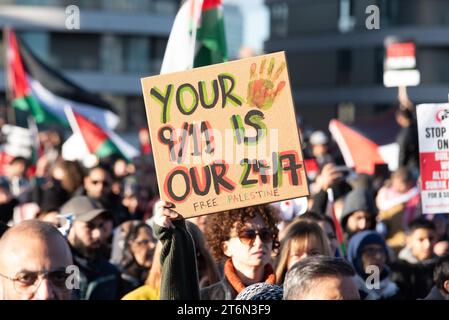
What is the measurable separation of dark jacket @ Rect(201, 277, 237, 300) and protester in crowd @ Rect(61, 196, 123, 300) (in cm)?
141

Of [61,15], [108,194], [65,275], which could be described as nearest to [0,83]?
[61,15]

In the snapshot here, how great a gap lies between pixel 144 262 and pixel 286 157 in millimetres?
2961

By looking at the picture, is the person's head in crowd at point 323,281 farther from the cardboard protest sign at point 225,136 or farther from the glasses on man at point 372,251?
the glasses on man at point 372,251

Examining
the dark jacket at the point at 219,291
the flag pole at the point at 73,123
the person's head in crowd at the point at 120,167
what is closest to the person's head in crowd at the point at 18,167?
the flag pole at the point at 73,123

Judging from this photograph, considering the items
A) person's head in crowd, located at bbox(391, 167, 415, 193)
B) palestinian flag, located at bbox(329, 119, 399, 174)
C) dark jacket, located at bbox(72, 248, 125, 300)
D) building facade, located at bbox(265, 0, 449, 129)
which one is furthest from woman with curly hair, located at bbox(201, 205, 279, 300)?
building facade, located at bbox(265, 0, 449, 129)

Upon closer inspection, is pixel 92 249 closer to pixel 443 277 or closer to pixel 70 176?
pixel 443 277

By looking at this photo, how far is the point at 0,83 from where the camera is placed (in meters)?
49.0

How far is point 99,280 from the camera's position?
761cm

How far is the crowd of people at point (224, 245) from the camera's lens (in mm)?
4184

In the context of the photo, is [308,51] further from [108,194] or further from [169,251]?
[169,251]

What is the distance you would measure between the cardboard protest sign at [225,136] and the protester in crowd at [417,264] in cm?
317

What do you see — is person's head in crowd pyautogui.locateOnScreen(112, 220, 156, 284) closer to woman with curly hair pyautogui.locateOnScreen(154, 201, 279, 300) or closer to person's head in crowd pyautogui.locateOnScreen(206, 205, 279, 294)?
woman with curly hair pyautogui.locateOnScreen(154, 201, 279, 300)

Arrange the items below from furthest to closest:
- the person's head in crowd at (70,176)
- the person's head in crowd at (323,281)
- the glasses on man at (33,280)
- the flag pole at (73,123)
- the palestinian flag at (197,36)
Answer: the flag pole at (73,123), the person's head in crowd at (70,176), the palestinian flag at (197,36), the glasses on man at (33,280), the person's head in crowd at (323,281)

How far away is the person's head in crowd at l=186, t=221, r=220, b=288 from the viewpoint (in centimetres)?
628
